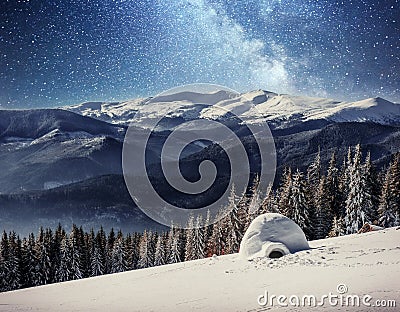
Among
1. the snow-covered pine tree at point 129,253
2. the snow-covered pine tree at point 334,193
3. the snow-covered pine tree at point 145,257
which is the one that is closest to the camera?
the snow-covered pine tree at point 334,193

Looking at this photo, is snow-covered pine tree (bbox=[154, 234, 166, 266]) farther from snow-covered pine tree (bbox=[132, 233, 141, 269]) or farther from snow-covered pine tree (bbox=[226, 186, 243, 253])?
snow-covered pine tree (bbox=[226, 186, 243, 253])

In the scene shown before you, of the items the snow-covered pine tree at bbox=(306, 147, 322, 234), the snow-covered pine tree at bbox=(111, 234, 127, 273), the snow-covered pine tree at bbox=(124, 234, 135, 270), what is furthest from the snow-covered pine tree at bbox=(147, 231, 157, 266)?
the snow-covered pine tree at bbox=(306, 147, 322, 234)

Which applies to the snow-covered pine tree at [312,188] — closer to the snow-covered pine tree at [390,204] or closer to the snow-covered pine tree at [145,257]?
the snow-covered pine tree at [390,204]

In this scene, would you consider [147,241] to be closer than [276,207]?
No

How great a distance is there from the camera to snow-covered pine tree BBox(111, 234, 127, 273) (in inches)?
2484

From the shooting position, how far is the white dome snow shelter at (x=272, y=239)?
22023 mm

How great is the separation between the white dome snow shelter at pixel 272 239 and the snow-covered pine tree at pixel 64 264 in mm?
39297

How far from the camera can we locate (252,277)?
17641 millimetres

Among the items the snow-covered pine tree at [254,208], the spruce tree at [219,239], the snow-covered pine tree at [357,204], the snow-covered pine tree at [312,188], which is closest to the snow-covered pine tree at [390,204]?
the snow-covered pine tree at [357,204]

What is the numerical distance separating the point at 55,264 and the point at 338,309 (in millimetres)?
52449

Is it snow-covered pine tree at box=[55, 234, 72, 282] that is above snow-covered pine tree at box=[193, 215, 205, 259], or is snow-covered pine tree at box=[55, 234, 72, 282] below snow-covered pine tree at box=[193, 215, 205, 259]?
below

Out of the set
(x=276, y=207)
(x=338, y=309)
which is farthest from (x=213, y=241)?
(x=338, y=309)

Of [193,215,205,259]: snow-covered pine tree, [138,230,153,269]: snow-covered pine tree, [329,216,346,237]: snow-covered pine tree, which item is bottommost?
[138,230,153,269]: snow-covered pine tree

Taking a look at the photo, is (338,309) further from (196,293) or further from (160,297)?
(160,297)
